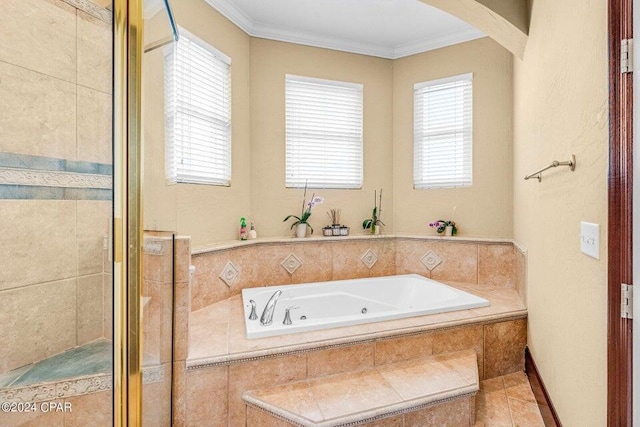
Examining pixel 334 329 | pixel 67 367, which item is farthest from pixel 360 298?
pixel 67 367

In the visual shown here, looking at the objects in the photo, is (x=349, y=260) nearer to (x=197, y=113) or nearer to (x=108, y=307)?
(x=197, y=113)

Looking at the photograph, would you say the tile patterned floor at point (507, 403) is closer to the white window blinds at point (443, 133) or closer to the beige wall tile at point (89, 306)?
the white window blinds at point (443, 133)

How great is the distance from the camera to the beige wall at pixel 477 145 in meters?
2.99

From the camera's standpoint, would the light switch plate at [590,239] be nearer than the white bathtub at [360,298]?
Yes

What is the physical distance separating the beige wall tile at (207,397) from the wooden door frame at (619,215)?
155 cm

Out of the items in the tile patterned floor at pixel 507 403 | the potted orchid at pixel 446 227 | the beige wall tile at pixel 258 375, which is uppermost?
the potted orchid at pixel 446 227

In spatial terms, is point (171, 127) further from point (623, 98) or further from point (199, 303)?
point (623, 98)

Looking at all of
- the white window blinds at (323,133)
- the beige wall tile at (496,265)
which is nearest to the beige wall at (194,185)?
the white window blinds at (323,133)

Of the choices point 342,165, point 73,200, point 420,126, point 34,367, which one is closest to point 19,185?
point 73,200

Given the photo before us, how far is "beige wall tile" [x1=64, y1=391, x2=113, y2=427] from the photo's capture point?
1261mm

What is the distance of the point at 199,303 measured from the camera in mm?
2373

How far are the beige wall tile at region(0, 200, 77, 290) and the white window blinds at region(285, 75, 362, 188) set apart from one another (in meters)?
1.90

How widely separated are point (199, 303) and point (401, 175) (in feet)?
7.69

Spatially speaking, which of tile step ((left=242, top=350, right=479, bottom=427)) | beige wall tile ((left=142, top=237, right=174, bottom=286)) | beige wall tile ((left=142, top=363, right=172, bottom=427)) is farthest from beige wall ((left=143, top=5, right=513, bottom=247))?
tile step ((left=242, top=350, right=479, bottom=427))
